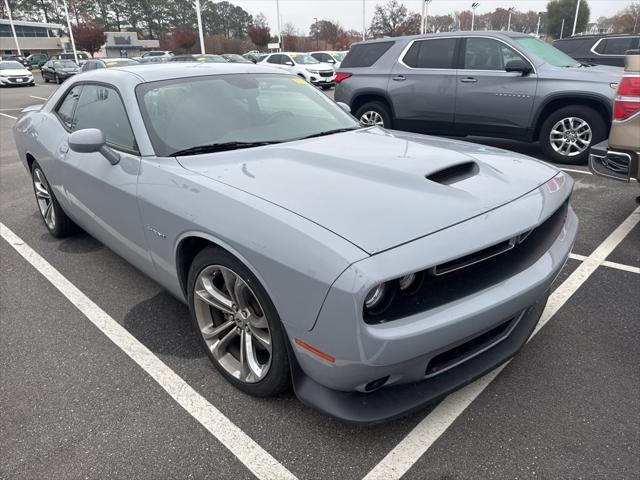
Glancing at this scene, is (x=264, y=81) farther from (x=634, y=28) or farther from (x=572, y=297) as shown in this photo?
(x=634, y=28)

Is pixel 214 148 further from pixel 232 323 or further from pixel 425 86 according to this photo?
pixel 425 86

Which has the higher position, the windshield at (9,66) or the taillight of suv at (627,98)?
the taillight of suv at (627,98)

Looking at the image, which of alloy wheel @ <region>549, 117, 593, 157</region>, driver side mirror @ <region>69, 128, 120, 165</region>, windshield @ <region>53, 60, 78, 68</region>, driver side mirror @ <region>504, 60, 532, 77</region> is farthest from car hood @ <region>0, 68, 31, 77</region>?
driver side mirror @ <region>69, 128, 120, 165</region>

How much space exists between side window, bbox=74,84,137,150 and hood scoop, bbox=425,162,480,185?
173 cm

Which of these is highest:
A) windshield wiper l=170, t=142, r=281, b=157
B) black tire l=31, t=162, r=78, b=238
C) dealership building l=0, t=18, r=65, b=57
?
dealership building l=0, t=18, r=65, b=57

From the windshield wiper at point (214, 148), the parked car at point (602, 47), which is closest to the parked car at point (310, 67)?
the parked car at point (602, 47)

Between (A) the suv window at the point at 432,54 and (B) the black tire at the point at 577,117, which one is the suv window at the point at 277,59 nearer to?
(A) the suv window at the point at 432,54

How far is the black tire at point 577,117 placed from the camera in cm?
634

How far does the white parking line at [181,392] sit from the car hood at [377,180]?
1045mm

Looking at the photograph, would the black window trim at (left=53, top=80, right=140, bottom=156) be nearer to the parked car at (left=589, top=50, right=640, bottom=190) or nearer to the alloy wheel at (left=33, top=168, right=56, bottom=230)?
the alloy wheel at (left=33, top=168, right=56, bottom=230)

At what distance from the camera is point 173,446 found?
2129 millimetres

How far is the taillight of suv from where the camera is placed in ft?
12.2

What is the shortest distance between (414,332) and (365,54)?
745 centimetres

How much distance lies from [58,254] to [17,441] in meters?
2.36
